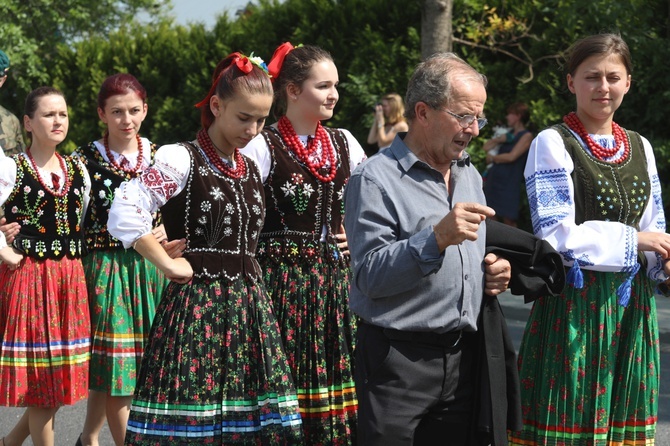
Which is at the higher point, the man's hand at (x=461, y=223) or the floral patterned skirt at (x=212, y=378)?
the man's hand at (x=461, y=223)

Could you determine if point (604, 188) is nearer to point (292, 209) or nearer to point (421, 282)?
point (421, 282)

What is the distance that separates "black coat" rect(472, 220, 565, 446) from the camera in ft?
10.9

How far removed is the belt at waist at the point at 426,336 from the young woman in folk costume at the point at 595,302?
2.29 feet

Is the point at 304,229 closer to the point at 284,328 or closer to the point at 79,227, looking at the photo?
the point at 284,328

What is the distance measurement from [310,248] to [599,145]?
4.38ft

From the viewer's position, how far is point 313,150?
15.4 feet

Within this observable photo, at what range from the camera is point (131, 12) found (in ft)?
62.0

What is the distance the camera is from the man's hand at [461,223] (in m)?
2.99

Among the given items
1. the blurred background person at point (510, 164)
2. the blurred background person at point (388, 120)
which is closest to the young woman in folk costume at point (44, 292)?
the blurred background person at point (388, 120)

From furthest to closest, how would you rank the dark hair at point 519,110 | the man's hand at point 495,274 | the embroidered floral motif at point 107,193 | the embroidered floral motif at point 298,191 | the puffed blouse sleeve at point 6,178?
the dark hair at point 519,110 → the embroidered floral motif at point 107,193 → the puffed blouse sleeve at point 6,178 → the embroidered floral motif at point 298,191 → the man's hand at point 495,274

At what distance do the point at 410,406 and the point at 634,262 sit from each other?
1.11 meters

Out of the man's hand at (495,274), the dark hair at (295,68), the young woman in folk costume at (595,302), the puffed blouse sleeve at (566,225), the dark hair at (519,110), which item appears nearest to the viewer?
the man's hand at (495,274)

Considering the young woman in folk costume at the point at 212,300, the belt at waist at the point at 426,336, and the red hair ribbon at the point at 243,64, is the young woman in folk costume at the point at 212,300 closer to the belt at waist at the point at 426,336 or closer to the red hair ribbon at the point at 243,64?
the red hair ribbon at the point at 243,64

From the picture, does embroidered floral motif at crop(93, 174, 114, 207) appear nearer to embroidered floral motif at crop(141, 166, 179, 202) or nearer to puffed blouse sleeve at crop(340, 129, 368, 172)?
puffed blouse sleeve at crop(340, 129, 368, 172)
